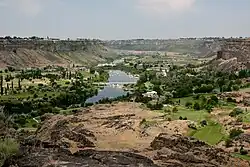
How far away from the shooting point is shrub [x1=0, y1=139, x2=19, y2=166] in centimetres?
3111

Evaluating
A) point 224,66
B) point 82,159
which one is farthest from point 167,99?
point 224,66

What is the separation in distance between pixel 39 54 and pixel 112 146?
119 meters

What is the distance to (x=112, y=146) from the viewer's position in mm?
43875

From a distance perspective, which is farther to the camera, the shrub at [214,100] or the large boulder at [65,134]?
the shrub at [214,100]

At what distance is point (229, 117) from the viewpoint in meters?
51.5

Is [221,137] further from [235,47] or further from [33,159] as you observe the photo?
[235,47]

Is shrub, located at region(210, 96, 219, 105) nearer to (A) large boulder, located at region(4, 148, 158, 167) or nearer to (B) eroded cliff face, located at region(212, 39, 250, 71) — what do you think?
(A) large boulder, located at region(4, 148, 158, 167)

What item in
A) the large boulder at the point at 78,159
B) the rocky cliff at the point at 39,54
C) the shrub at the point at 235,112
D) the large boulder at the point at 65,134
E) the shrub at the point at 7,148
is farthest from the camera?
the rocky cliff at the point at 39,54

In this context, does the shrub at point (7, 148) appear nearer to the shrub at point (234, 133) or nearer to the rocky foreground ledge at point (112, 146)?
the rocky foreground ledge at point (112, 146)

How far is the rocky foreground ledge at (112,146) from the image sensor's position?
33.6 metres

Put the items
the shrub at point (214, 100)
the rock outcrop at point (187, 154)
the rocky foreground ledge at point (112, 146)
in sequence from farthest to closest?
the shrub at point (214, 100), the rock outcrop at point (187, 154), the rocky foreground ledge at point (112, 146)

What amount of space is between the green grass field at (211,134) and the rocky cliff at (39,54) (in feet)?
300

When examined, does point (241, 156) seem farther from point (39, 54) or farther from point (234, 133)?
point (39, 54)

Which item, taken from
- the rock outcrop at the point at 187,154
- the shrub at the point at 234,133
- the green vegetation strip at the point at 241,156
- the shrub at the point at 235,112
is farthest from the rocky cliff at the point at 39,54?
the green vegetation strip at the point at 241,156
